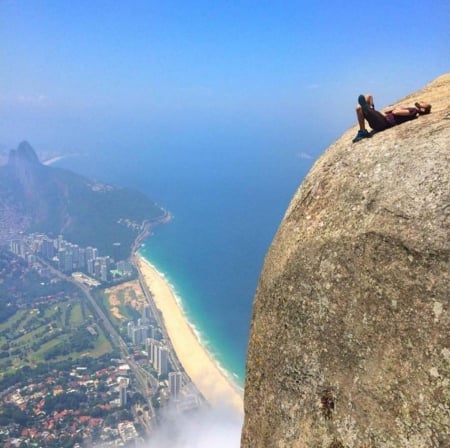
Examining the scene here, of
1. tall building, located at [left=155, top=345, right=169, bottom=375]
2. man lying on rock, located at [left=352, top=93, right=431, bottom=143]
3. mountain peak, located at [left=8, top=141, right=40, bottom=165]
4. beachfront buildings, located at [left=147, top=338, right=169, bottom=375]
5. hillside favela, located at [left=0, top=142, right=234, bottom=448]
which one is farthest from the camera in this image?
mountain peak, located at [left=8, top=141, right=40, bottom=165]

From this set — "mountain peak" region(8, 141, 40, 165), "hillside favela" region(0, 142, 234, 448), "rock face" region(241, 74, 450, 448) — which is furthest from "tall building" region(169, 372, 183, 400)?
"mountain peak" region(8, 141, 40, 165)

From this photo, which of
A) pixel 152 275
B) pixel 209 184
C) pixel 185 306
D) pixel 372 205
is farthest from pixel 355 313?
pixel 209 184

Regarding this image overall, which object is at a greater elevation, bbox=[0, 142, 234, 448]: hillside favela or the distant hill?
the distant hill

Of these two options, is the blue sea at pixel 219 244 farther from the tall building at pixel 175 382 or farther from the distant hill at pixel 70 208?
the distant hill at pixel 70 208

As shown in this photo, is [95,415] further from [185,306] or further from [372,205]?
[372,205]

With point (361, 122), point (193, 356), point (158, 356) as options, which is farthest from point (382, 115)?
point (158, 356)

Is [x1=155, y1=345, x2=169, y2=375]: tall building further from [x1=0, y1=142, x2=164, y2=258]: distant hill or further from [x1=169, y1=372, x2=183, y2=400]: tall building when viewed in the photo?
[x1=0, y1=142, x2=164, y2=258]: distant hill

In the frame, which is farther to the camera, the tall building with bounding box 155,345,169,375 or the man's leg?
the tall building with bounding box 155,345,169,375
